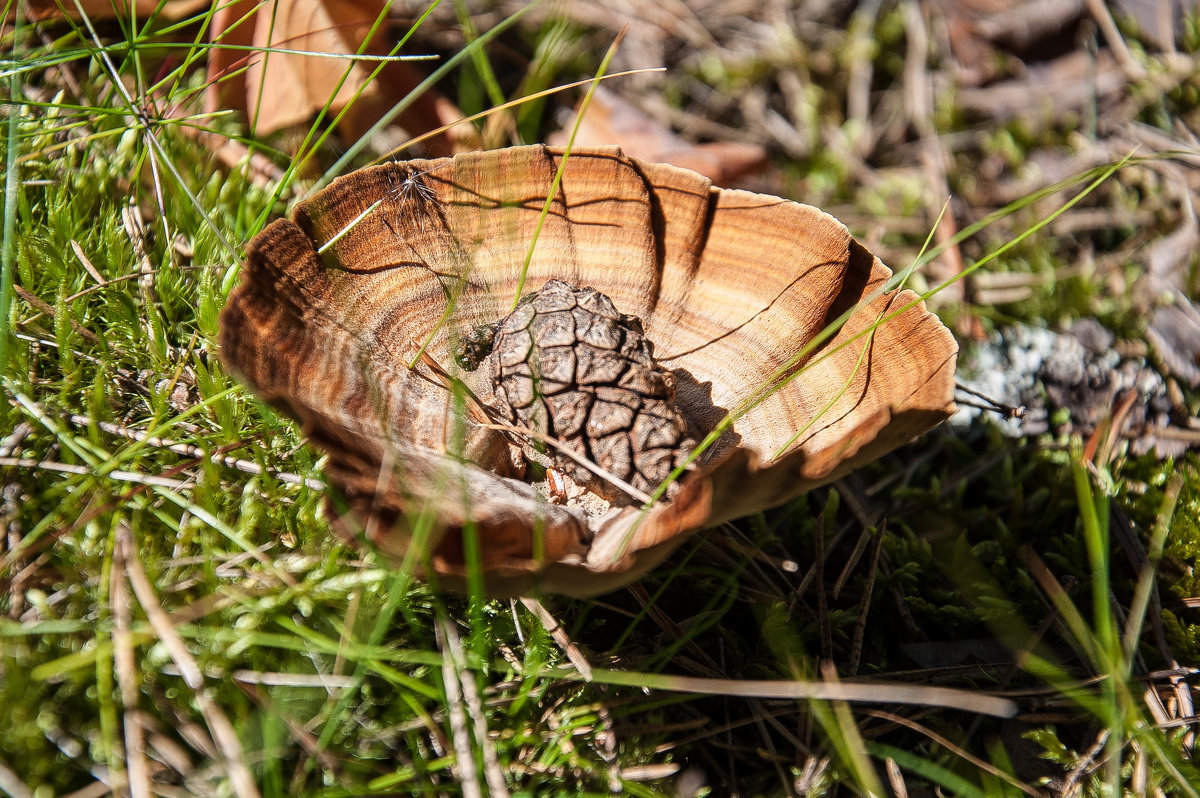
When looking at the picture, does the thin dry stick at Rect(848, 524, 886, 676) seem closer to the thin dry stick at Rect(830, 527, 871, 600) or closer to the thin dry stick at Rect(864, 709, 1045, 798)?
the thin dry stick at Rect(830, 527, 871, 600)

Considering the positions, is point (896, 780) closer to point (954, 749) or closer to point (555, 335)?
point (954, 749)

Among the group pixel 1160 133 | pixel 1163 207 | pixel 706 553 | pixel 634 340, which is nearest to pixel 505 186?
pixel 634 340

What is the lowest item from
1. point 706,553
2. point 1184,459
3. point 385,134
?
point 1184,459

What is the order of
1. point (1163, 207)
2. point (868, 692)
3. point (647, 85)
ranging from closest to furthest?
1. point (868, 692)
2. point (1163, 207)
3. point (647, 85)

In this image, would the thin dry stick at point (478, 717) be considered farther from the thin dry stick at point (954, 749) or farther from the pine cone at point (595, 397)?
the thin dry stick at point (954, 749)

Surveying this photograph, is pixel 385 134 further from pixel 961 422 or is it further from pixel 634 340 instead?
pixel 961 422

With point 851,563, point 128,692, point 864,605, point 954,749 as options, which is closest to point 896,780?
point 954,749

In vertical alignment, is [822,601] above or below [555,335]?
below
